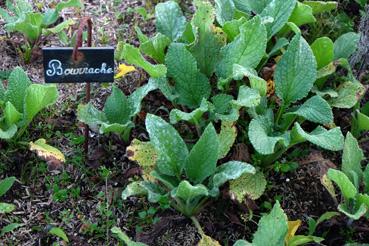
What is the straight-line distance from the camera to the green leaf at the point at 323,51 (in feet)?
7.99

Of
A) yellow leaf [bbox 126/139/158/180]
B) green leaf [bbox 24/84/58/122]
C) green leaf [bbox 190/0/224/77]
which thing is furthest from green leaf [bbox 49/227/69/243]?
green leaf [bbox 190/0/224/77]

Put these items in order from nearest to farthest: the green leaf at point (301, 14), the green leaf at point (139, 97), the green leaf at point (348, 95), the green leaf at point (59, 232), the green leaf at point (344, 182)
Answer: the green leaf at point (344, 182) → the green leaf at point (59, 232) → the green leaf at point (139, 97) → the green leaf at point (348, 95) → the green leaf at point (301, 14)

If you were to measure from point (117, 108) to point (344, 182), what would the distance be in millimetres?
949

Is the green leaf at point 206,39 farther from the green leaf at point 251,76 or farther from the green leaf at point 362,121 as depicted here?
the green leaf at point 362,121

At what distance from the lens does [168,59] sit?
233 centimetres

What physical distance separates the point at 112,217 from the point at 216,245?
17.7 inches

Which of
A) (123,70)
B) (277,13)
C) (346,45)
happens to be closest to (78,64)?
(123,70)

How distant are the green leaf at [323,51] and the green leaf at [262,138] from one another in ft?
1.61

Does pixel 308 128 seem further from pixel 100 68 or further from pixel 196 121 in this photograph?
pixel 100 68

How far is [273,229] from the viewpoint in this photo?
1.86 metres

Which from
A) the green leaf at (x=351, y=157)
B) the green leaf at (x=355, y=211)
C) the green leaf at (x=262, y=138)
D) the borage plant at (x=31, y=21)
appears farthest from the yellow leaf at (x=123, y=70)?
the green leaf at (x=355, y=211)

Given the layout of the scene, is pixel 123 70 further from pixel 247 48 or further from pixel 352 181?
pixel 352 181

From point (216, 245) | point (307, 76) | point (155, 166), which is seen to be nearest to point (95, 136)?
point (155, 166)

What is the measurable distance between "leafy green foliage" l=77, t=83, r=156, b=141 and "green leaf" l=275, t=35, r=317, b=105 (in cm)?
53
